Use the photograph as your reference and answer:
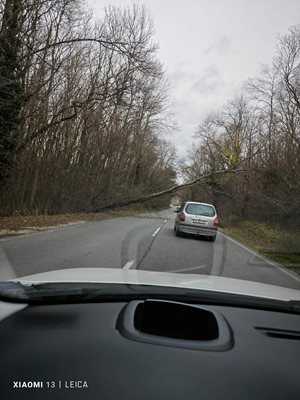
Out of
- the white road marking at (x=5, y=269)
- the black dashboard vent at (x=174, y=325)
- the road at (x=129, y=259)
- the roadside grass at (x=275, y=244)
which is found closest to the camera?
the black dashboard vent at (x=174, y=325)

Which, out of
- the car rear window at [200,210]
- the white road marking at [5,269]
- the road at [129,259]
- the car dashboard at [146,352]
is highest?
the car rear window at [200,210]

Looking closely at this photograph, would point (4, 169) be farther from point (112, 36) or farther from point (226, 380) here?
point (226, 380)

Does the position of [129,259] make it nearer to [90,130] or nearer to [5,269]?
[5,269]

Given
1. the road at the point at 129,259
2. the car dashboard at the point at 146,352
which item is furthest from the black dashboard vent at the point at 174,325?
the road at the point at 129,259

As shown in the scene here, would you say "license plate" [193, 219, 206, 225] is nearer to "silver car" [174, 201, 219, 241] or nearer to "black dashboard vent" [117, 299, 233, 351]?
"silver car" [174, 201, 219, 241]

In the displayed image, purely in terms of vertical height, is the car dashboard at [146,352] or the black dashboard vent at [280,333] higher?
the black dashboard vent at [280,333]

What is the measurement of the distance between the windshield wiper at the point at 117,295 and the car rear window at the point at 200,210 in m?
15.2

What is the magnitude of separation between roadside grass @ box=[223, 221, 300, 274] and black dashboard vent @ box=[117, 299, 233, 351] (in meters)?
9.87

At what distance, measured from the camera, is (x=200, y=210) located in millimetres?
18375

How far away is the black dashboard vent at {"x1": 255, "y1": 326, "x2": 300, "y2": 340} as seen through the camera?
2.57 metres

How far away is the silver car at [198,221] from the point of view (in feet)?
58.4

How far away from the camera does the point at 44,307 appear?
2.75 m

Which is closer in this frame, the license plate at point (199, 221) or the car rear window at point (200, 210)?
the license plate at point (199, 221)

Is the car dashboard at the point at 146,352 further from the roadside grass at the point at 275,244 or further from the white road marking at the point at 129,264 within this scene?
the roadside grass at the point at 275,244
